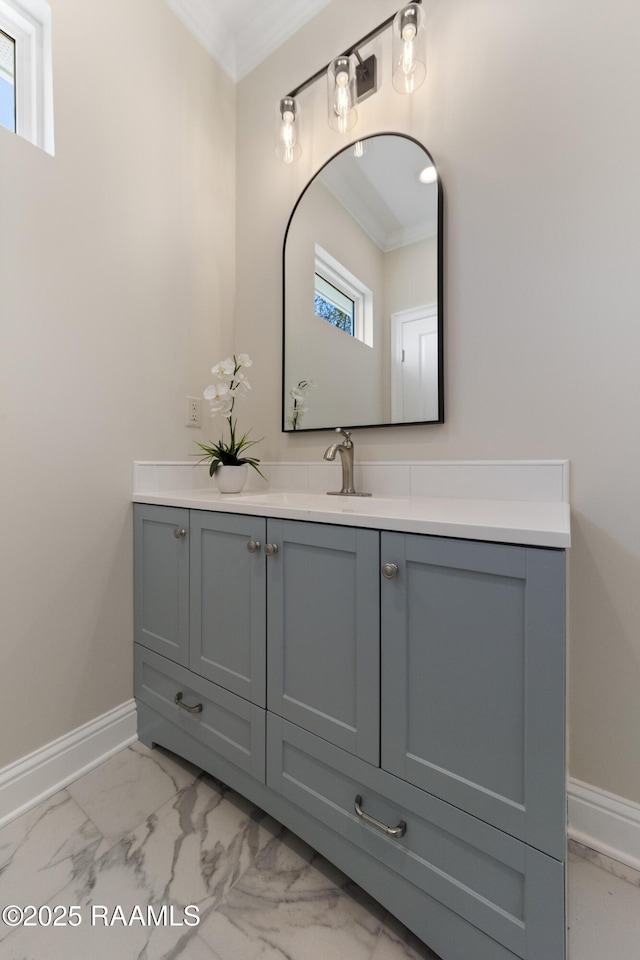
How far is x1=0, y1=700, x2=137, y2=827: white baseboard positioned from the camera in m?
1.08

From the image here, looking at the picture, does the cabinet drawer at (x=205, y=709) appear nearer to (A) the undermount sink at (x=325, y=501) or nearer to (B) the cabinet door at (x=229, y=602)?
(B) the cabinet door at (x=229, y=602)

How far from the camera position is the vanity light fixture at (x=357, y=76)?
45.9 inches

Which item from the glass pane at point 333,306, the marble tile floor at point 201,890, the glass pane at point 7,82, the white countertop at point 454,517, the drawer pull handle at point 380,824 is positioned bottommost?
the marble tile floor at point 201,890

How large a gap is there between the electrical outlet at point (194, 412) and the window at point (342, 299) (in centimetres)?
59

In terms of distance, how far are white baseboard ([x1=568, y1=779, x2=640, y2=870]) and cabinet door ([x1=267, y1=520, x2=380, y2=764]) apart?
67 centimetres

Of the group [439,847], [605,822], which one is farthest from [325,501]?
[605,822]

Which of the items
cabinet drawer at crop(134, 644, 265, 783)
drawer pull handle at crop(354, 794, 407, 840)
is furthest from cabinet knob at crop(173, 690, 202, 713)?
drawer pull handle at crop(354, 794, 407, 840)

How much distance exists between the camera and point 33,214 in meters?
1.12

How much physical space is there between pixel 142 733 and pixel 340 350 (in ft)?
4.93

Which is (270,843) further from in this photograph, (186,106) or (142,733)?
(186,106)

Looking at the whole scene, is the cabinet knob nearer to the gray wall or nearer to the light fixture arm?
the gray wall

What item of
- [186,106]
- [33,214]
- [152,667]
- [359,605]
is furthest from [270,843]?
[186,106]

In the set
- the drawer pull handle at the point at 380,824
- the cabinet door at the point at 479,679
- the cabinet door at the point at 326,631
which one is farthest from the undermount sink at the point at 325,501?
the drawer pull handle at the point at 380,824

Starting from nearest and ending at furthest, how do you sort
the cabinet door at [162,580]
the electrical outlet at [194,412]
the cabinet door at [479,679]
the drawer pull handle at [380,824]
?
the cabinet door at [479,679] → the drawer pull handle at [380,824] → the cabinet door at [162,580] → the electrical outlet at [194,412]
